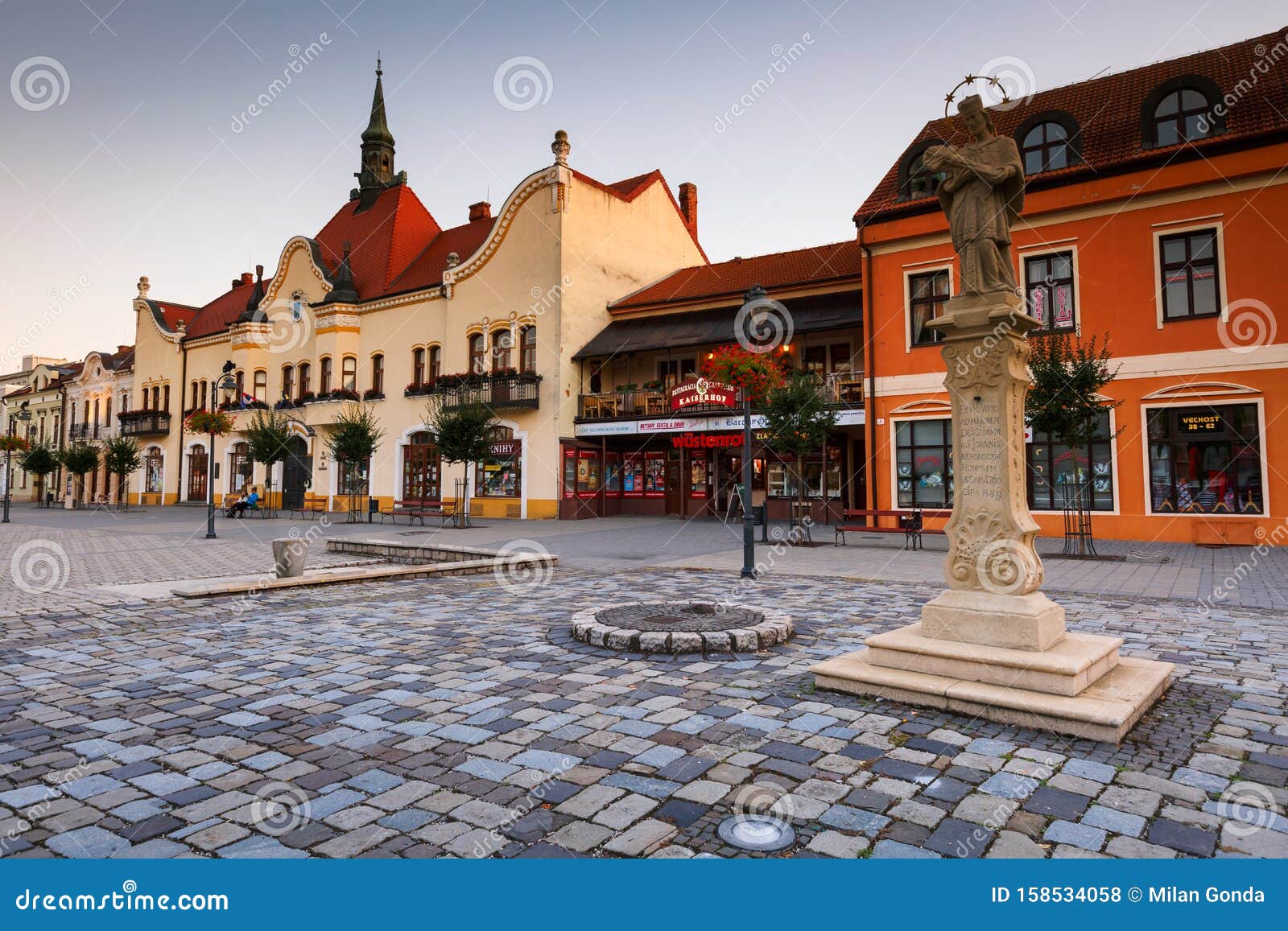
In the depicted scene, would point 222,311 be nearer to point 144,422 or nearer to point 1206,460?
point 144,422

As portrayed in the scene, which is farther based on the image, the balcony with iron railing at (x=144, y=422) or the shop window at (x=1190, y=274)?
the balcony with iron railing at (x=144, y=422)

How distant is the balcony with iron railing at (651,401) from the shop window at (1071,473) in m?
5.25

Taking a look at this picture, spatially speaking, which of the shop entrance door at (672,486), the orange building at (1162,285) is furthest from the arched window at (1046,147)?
the shop entrance door at (672,486)

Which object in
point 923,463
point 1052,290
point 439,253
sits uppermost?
point 439,253

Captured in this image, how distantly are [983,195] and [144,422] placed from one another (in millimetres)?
52041

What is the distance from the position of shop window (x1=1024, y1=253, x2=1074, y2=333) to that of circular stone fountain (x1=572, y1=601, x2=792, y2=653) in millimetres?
15182

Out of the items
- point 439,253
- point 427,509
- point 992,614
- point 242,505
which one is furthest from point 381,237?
point 992,614

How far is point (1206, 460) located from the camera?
17.0 m

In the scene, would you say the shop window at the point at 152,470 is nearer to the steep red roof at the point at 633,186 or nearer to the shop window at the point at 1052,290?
the steep red roof at the point at 633,186

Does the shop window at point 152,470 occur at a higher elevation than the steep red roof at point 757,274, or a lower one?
lower

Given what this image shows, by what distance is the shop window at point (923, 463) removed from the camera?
795 inches

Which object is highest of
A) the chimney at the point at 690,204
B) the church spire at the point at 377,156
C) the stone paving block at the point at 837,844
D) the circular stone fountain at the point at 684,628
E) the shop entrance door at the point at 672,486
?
the church spire at the point at 377,156

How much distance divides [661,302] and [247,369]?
2383 cm

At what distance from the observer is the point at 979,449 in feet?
18.4
